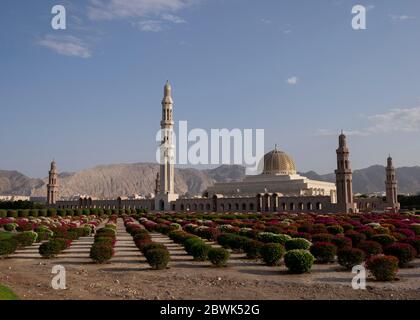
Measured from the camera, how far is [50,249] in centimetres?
1720

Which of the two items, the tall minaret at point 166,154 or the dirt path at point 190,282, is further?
the tall minaret at point 166,154

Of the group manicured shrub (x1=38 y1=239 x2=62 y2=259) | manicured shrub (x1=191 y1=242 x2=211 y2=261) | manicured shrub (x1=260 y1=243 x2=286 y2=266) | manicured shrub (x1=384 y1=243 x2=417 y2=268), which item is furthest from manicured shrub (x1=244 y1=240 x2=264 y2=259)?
manicured shrub (x1=38 y1=239 x2=62 y2=259)

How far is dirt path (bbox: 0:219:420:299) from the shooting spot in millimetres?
10531

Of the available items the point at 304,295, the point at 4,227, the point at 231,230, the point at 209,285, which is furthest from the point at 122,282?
the point at 4,227

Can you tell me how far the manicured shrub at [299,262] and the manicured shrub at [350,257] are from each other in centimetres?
132

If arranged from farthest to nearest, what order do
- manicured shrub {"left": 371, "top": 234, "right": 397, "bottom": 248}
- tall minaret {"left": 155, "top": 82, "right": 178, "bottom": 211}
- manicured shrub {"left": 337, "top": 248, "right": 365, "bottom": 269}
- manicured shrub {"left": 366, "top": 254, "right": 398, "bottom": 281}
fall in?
1. tall minaret {"left": 155, "top": 82, "right": 178, "bottom": 211}
2. manicured shrub {"left": 371, "top": 234, "right": 397, "bottom": 248}
3. manicured shrub {"left": 337, "top": 248, "right": 365, "bottom": 269}
4. manicured shrub {"left": 366, "top": 254, "right": 398, "bottom": 281}

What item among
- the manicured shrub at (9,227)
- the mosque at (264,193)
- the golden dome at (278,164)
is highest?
the golden dome at (278,164)

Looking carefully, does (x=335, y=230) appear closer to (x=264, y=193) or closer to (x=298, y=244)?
(x=298, y=244)

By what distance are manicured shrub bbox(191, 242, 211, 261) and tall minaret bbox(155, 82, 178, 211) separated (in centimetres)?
5887

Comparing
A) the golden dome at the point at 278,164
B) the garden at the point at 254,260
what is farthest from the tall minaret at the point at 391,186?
the garden at the point at 254,260

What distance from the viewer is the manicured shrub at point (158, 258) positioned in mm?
14234

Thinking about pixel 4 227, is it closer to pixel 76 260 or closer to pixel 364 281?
pixel 76 260

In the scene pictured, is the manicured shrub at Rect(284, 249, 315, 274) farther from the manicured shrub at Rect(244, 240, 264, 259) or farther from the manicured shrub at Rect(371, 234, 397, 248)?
the manicured shrub at Rect(371, 234, 397, 248)

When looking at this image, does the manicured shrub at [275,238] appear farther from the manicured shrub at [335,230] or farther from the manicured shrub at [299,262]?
the manicured shrub at [335,230]
